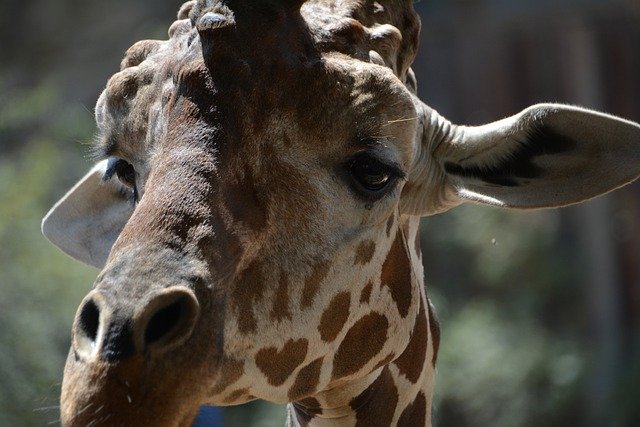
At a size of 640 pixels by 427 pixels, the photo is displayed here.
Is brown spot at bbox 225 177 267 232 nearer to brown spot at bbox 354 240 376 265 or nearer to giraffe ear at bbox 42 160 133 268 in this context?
brown spot at bbox 354 240 376 265

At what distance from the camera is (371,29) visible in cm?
356

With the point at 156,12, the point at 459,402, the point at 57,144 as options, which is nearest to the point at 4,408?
the point at 57,144

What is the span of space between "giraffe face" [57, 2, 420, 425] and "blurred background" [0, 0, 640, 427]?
6.56m

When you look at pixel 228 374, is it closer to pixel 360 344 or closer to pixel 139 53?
pixel 360 344

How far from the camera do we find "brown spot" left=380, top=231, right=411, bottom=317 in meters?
3.48

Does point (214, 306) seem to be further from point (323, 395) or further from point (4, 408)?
point (4, 408)

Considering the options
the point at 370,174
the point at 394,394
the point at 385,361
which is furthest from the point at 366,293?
the point at 394,394

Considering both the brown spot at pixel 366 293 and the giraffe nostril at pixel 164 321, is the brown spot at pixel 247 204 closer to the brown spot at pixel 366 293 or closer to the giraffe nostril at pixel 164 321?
the giraffe nostril at pixel 164 321

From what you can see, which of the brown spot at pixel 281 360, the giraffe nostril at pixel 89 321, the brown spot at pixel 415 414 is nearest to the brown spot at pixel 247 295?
the brown spot at pixel 281 360

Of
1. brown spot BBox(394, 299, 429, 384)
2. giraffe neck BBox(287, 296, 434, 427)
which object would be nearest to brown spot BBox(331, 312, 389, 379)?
giraffe neck BBox(287, 296, 434, 427)

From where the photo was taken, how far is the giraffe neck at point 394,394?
3.58 metres

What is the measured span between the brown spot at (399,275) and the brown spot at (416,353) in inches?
6.5

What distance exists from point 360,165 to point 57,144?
950cm

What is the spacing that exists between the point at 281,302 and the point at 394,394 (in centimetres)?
85
